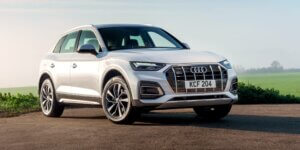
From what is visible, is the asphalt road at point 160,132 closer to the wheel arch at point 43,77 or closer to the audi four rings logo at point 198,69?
the audi four rings logo at point 198,69

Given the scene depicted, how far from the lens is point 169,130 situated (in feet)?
32.8

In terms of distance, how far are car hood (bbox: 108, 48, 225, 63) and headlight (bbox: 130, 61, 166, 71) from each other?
7 cm

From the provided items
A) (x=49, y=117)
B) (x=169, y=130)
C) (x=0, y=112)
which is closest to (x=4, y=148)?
(x=169, y=130)

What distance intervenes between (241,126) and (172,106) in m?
1.17

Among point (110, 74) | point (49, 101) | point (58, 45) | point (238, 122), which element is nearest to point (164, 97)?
point (110, 74)

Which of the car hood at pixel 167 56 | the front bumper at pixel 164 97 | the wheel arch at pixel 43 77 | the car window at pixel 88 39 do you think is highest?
the car window at pixel 88 39

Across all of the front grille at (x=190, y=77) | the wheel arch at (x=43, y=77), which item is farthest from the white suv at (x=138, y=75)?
the wheel arch at (x=43, y=77)

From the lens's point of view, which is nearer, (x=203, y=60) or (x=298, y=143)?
(x=298, y=143)

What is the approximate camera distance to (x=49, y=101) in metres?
13.9

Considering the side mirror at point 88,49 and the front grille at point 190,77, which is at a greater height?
the side mirror at point 88,49

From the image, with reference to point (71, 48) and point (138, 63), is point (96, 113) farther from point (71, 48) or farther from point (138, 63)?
point (138, 63)

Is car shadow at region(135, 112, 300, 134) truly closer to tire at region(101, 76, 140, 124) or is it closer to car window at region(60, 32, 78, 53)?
tire at region(101, 76, 140, 124)

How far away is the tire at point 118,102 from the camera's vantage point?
424 inches

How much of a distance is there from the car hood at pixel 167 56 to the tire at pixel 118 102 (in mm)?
451
